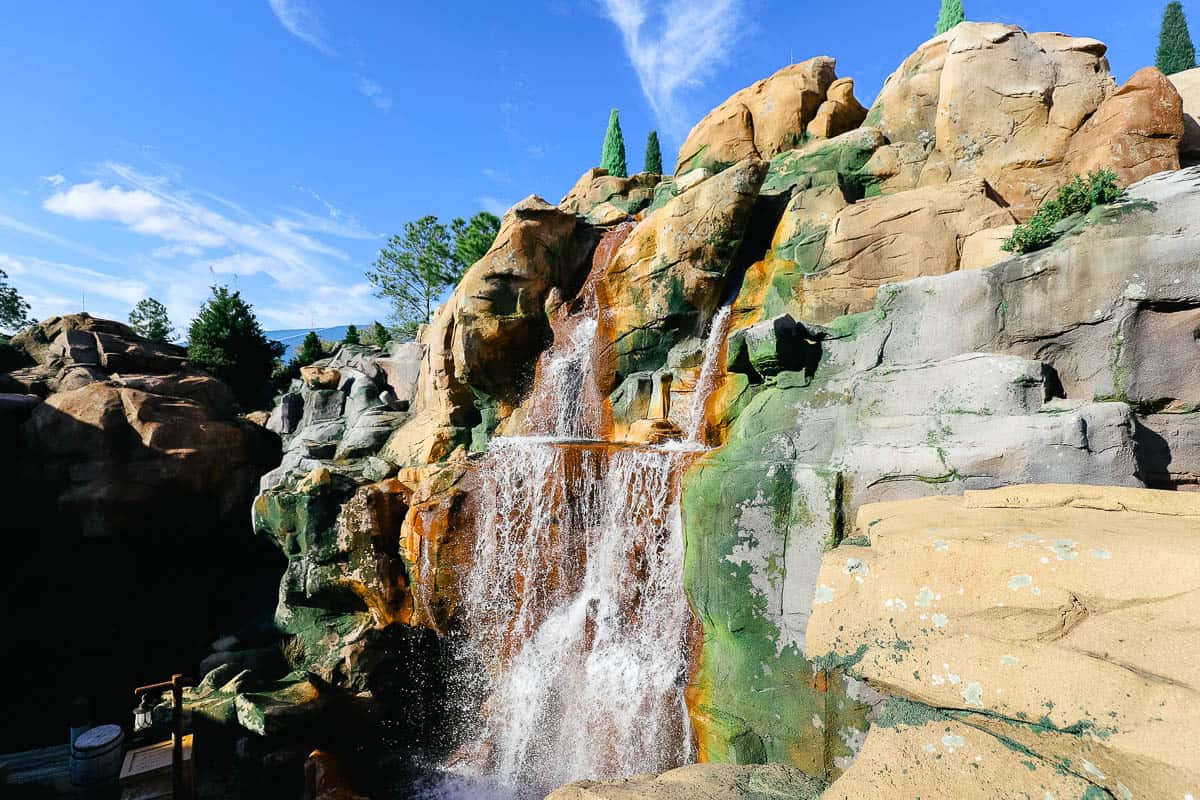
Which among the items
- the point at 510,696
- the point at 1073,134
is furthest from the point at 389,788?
the point at 1073,134

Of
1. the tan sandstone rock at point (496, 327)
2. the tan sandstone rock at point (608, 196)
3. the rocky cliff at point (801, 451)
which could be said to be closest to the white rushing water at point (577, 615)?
the rocky cliff at point (801, 451)

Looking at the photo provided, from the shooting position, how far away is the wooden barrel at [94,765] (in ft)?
21.0

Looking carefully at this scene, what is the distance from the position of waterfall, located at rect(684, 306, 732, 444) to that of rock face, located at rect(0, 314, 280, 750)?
11.9 m

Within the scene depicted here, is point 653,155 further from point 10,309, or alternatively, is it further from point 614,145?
point 10,309

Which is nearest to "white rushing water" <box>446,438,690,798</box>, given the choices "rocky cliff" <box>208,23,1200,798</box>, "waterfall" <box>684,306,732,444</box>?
"rocky cliff" <box>208,23,1200,798</box>

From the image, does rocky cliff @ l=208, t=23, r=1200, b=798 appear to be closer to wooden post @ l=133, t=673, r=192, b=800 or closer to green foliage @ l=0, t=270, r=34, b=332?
wooden post @ l=133, t=673, r=192, b=800

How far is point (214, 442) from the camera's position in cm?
1445

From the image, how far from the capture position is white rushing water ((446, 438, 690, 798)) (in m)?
6.72

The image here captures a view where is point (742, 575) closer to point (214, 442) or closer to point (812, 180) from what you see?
point (812, 180)

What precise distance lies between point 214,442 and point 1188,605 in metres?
17.8

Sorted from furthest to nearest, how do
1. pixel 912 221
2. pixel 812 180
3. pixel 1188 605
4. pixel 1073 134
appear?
pixel 812 180
pixel 1073 134
pixel 912 221
pixel 1188 605

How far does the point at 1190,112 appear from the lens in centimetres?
977

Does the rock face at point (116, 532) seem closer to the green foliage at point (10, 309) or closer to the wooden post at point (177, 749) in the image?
the wooden post at point (177, 749)

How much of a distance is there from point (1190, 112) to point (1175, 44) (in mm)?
25384
